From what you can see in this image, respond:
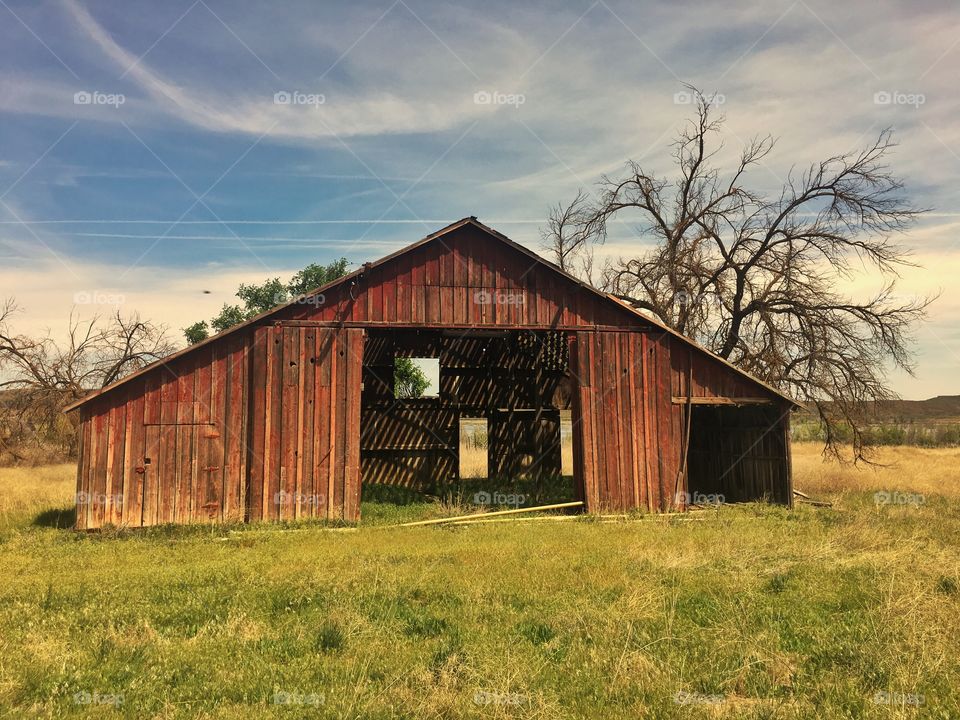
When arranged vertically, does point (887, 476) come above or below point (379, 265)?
below

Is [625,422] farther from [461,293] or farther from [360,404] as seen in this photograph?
[360,404]

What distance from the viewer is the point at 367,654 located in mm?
6238

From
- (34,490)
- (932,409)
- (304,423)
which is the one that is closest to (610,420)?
(304,423)

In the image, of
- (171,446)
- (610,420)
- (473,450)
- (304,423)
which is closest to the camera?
(171,446)

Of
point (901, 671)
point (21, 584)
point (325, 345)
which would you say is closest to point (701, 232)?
point (325, 345)

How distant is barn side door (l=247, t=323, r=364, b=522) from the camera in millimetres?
14430

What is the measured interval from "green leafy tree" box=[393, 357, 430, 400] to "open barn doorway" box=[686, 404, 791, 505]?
23019 mm

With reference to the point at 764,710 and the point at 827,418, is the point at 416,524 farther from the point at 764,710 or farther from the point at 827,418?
the point at 827,418

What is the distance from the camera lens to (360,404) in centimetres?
1566

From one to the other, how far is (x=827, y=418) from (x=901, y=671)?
1644 cm

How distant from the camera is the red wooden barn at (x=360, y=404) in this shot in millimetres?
14031

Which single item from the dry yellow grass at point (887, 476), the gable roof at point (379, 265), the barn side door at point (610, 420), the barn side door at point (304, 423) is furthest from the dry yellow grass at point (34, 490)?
the dry yellow grass at point (887, 476)

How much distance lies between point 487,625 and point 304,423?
8864 mm

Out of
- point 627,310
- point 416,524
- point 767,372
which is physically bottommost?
point 416,524
